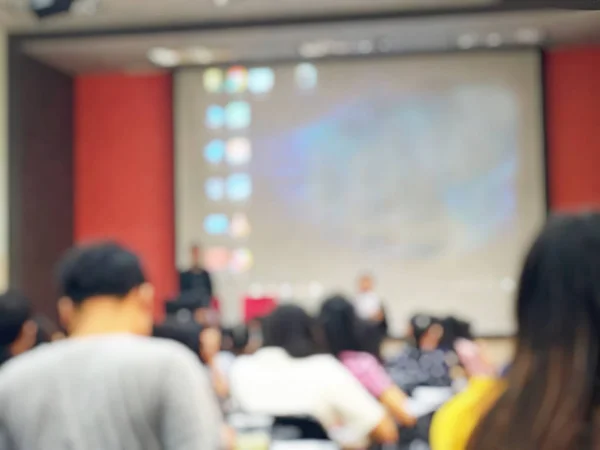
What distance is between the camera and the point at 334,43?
8.77 metres

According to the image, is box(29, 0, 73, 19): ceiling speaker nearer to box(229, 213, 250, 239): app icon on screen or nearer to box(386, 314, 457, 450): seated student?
box(229, 213, 250, 239): app icon on screen

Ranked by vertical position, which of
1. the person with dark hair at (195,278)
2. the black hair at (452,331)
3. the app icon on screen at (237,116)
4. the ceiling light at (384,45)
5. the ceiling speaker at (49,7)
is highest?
the ceiling speaker at (49,7)

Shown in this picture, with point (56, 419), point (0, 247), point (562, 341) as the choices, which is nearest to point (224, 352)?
point (56, 419)

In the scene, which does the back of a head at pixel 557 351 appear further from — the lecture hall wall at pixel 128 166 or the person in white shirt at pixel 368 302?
the lecture hall wall at pixel 128 166

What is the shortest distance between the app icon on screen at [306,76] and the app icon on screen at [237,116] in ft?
2.17

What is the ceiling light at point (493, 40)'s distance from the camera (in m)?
8.59

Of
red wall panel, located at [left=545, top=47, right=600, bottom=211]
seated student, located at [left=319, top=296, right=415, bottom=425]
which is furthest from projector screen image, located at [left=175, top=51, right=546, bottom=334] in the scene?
seated student, located at [left=319, top=296, right=415, bottom=425]

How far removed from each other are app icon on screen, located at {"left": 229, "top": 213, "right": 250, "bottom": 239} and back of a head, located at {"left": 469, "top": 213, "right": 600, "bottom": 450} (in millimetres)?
8355

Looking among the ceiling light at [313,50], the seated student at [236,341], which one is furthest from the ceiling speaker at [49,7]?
the seated student at [236,341]

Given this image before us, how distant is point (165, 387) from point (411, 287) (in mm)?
7608

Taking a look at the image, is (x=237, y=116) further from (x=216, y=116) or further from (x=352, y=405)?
(x=352, y=405)

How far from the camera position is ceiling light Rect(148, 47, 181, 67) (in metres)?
8.91

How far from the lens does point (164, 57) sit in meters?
9.26

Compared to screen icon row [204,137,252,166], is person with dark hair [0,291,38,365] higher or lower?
lower
